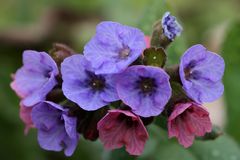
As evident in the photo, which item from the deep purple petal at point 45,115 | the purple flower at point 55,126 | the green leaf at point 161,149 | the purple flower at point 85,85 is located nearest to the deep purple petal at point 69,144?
the purple flower at point 55,126

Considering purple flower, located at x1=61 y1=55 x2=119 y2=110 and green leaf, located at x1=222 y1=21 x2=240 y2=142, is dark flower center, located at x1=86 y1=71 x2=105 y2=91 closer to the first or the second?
purple flower, located at x1=61 y1=55 x2=119 y2=110

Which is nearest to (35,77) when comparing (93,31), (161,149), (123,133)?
(123,133)

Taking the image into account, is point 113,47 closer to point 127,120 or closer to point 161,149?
point 127,120

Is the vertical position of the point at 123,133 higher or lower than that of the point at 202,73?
lower

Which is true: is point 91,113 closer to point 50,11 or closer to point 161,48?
point 161,48

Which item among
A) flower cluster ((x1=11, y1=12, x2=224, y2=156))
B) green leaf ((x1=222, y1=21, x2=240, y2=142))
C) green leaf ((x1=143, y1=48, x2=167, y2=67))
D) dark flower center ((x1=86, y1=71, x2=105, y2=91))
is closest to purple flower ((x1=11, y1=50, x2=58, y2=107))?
flower cluster ((x1=11, y1=12, x2=224, y2=156))

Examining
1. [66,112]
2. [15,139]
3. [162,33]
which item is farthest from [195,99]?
[15,139]

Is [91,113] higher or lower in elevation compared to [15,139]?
higher

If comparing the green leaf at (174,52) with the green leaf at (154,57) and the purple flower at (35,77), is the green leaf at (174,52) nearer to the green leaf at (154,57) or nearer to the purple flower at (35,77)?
the green leaf at (154,57)
